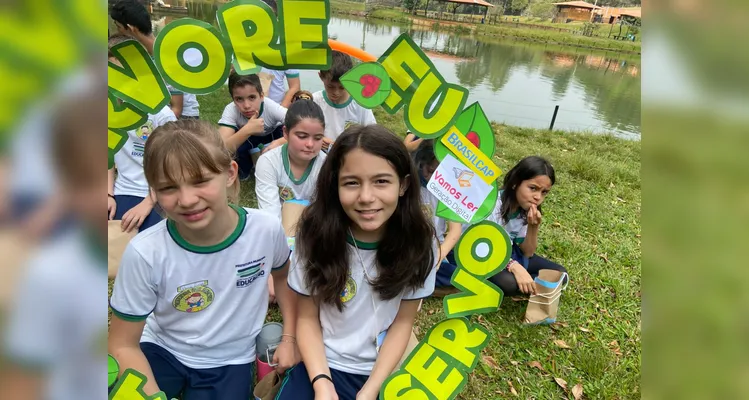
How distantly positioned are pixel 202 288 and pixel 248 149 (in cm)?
240

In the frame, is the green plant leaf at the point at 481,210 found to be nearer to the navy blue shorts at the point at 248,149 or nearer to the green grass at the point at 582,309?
the green grass at the point at 582,309

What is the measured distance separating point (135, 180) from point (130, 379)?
1759 mm

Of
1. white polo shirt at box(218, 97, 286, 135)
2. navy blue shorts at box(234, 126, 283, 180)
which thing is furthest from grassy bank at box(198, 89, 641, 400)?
white polo shirt at box(218, 97, 286, 135)

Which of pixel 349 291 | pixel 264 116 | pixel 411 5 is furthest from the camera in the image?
pixel 411 5

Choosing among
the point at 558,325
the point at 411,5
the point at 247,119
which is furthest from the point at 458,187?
the point at 411,5

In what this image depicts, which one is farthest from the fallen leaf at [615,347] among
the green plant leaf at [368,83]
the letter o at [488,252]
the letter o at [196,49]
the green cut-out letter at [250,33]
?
the letter o at [196,49]

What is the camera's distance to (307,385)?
5.04 ft

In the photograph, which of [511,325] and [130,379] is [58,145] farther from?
[511,325]

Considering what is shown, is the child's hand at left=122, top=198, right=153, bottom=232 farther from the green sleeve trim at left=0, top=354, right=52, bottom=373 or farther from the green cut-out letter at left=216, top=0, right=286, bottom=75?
the green sleeve trim at left=0, top=354, right=52, bottom=373

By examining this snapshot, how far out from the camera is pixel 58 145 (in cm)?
27

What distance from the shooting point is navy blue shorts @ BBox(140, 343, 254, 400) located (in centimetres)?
152

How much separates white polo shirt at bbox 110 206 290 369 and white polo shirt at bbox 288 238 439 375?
15 centimetres

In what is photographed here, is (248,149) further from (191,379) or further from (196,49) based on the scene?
(196,49)

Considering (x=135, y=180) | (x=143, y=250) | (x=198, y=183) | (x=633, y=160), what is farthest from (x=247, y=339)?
(x=633, y=160)
